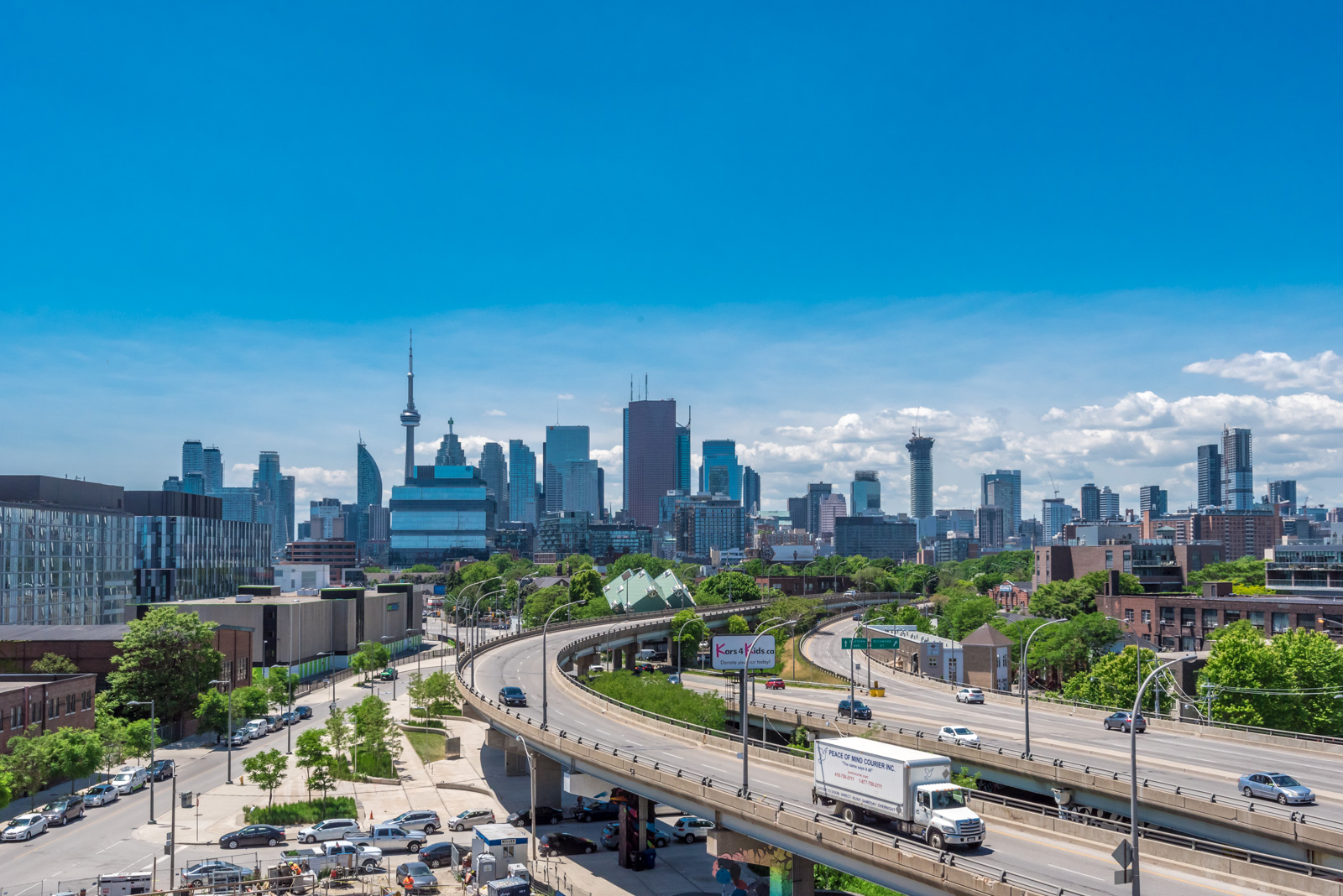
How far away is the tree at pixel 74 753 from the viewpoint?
220 feet

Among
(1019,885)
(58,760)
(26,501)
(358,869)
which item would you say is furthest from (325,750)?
(26,501)

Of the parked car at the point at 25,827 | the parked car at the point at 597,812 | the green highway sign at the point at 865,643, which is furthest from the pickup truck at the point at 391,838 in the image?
the green highway sign at the point at 865,643

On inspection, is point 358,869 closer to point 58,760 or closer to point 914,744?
point 58,760

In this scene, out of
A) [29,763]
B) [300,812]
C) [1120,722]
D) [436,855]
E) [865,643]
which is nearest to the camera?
[436,855]

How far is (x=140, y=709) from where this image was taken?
3435 inches

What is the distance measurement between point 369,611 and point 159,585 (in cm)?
3858

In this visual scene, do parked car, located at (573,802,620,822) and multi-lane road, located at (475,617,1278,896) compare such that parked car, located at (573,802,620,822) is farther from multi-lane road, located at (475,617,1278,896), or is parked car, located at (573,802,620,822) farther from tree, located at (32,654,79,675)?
tree, located at (32,654,79,675)

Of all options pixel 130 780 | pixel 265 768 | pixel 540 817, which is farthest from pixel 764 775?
pixel 130 780

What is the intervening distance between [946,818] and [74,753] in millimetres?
58867

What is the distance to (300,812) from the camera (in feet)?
223

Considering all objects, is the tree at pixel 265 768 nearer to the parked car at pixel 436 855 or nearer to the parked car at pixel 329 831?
the parked car at pixel 329 831

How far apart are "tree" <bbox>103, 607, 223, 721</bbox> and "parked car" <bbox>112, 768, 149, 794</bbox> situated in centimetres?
1149

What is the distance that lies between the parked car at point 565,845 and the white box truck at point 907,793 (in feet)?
88.4

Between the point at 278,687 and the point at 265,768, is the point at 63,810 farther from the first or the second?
the point at 278,687
